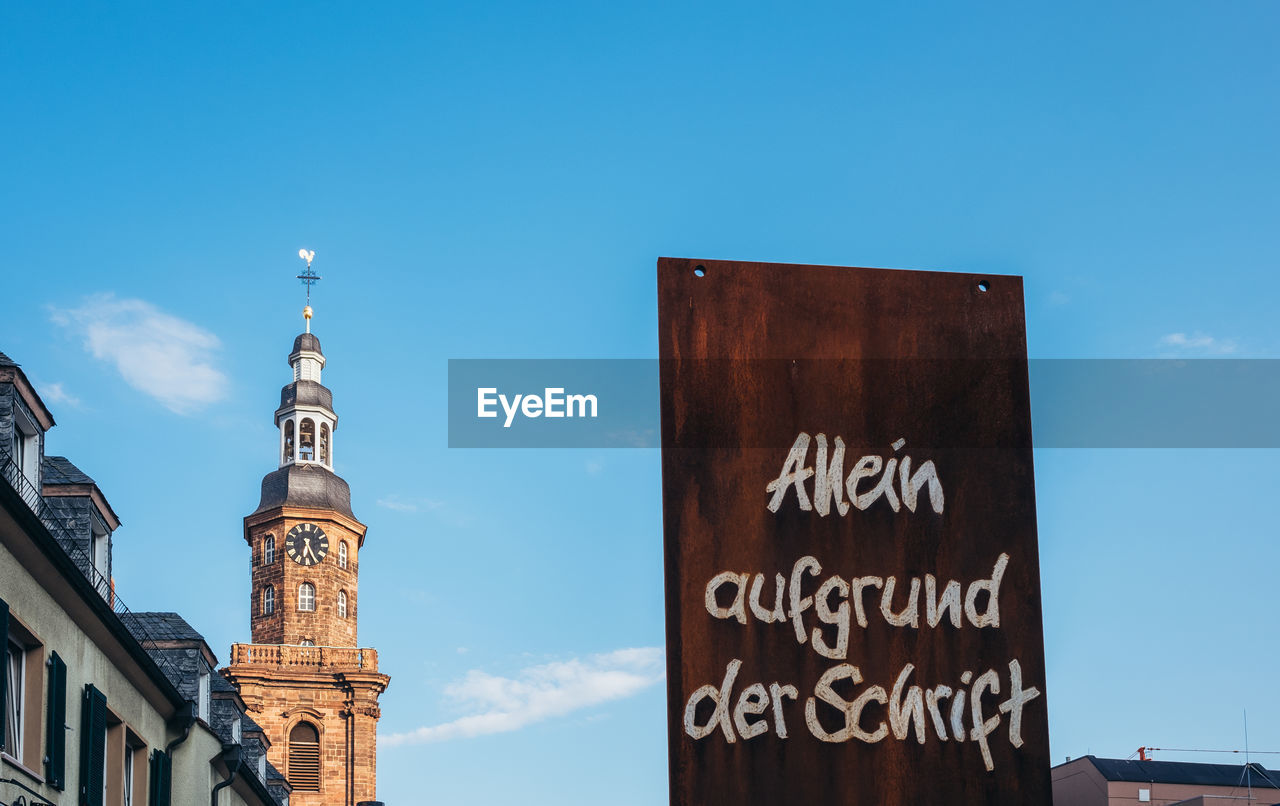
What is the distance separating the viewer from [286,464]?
92.8 m

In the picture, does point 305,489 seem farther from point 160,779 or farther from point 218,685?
point 160,779

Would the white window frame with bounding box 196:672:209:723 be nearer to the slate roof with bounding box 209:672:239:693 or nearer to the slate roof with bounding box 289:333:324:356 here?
the slate roof with bounding box 209:672:239:693

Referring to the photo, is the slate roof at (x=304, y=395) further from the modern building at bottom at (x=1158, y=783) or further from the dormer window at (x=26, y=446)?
the dormer window at (x=26, y=446)

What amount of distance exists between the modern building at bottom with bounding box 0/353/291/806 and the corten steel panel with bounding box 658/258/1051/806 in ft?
51.9

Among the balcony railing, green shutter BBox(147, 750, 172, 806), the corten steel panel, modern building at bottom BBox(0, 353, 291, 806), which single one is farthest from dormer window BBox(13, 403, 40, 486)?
the balcony railing

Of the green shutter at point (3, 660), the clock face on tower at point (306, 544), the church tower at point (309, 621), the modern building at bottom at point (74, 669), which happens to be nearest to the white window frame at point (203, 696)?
the modern building at bottom at point (74, 669)

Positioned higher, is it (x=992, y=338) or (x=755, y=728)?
(x=992, y=338)

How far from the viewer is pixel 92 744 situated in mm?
23297

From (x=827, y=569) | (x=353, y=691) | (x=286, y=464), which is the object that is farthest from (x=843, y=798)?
(x=286, y=464)

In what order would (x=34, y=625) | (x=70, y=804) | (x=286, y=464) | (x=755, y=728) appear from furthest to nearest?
(x=286, y=464) → (x=70, y=804) → (x=34, y=625) → (x=755, y=728)

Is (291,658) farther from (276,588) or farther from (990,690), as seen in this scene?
(990,690)

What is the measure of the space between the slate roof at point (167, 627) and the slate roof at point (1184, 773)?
33.4 meters

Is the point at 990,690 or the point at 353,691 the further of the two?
the point at 353,691

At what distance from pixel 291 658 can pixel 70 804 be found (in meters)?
66.3
